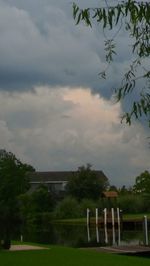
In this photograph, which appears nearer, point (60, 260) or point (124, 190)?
point (60, 260)

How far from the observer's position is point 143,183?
9238 cm

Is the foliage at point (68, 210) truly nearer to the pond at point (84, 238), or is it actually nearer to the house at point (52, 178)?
the pond at point (84, 238)

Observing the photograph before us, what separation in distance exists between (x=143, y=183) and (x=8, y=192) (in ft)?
217

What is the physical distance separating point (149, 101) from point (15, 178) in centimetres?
2372

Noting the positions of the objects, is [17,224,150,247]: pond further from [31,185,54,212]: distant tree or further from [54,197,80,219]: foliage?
[31,185,54,212]: distant tree

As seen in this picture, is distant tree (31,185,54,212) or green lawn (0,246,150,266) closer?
green lawn (0,246,150,266)

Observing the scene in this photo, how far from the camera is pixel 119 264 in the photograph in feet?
63.1

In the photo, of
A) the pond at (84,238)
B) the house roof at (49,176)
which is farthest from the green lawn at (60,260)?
the house roof at (49,176)

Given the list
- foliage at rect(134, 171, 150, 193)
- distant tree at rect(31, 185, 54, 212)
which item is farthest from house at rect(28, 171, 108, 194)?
distant tree at rect(31, 185, 54, 212)

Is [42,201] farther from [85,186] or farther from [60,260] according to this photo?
[60,260]

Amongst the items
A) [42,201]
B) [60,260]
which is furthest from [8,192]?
[42,201]

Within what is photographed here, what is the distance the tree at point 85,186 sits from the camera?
8744cm

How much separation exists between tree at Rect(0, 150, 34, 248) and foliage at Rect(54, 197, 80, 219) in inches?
1898

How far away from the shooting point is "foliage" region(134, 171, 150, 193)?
8988 centimetres
